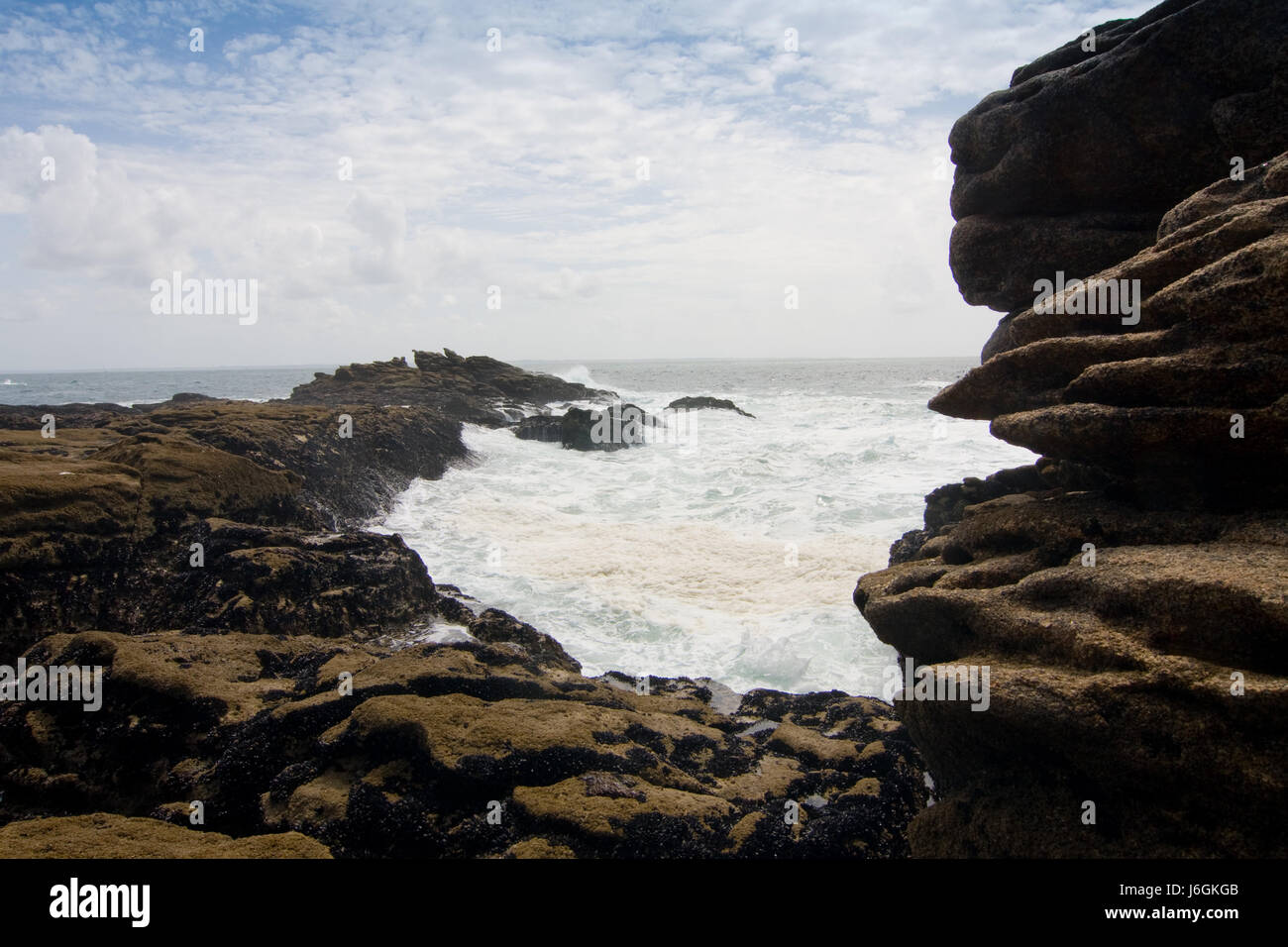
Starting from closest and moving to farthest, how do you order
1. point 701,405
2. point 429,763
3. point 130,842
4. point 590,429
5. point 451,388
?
point 130,842 < point 429,763 < point 590,429 < point 451,388 < point 701,405

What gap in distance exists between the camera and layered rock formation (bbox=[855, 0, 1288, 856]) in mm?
5094

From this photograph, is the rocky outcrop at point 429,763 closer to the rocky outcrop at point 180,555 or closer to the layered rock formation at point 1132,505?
the layered rock formation at point 1132,505

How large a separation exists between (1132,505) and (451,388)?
40.7 metres

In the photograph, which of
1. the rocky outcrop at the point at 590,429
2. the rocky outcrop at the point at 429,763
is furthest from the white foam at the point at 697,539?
the rocky outcrop at the point at 429,763

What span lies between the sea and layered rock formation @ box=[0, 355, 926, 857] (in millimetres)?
2513

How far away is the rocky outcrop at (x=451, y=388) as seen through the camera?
3862cm

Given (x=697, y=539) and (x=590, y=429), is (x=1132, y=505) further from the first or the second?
(x=590, y=429)

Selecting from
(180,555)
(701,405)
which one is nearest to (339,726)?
(180,555)

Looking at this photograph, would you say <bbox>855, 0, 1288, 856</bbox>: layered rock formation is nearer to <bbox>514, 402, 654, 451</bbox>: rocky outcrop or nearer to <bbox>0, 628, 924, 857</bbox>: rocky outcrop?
<bbox>0, 628, 924, 857</bbox>: rocky outcrop

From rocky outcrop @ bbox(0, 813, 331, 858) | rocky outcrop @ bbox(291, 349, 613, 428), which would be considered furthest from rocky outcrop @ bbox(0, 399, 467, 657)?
rocky outcrop @ bbox(291, 349, 613, 428)

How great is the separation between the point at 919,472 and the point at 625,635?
1736 cm

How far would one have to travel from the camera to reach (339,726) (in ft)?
21.2
